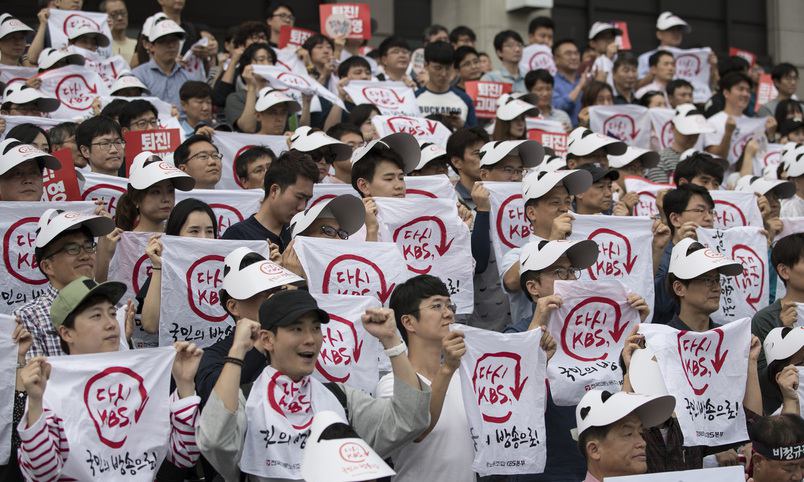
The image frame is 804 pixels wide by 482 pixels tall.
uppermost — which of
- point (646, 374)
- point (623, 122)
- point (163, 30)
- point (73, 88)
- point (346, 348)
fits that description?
point (163, 30)

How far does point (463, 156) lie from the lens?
10125 mm

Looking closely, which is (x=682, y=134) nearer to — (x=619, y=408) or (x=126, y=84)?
(x=126, y=84)

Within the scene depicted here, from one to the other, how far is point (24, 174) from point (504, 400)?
12.6 feet

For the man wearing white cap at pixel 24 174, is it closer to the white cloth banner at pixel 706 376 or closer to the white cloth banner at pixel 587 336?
the white cloth banner at pixel 587 336

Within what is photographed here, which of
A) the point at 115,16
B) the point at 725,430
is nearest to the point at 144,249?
the point at 725,430

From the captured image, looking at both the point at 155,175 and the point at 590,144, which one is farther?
the point at 590,144

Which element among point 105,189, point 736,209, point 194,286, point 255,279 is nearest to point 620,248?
point 736,209

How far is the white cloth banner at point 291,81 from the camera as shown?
11492mm

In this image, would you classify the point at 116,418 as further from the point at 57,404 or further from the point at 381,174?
the point at 381,174

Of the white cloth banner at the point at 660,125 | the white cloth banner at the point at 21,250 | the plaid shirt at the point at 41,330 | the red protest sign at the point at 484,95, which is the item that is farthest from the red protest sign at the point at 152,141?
the white cloth banner at the point at 660,125

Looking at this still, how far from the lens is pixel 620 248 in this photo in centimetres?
862

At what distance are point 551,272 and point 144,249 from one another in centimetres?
263

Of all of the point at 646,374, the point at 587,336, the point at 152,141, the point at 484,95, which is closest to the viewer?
the point at 646,374

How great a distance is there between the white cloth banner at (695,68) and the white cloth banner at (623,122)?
3.59m
